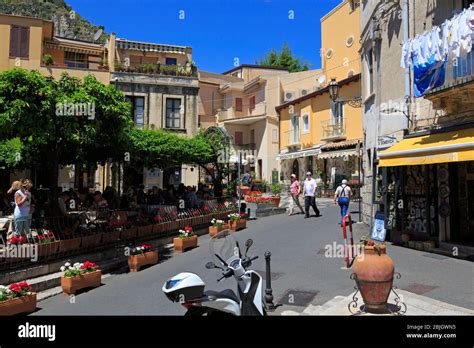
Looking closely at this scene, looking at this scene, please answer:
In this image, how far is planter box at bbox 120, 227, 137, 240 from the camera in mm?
12456

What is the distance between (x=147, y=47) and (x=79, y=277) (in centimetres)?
2427

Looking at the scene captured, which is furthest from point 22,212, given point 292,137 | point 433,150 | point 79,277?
point 292,137

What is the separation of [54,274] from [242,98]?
33.3 m

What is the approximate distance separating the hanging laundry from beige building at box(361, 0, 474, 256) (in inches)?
7.0

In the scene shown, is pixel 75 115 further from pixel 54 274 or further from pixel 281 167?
pixel 281 167

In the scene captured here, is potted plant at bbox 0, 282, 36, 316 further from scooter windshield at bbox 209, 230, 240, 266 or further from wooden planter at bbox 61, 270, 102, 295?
scooter windshield at bbox 209, 230, 240, 266

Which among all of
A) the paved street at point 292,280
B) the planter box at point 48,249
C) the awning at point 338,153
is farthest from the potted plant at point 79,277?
the awning at point 338,153

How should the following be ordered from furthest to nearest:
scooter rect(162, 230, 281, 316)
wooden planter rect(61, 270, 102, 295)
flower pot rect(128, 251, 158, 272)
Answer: flower pot rect(128, 251, 158, 272), wooden planter rect(61, 270, 102, 295), scooter rect(162, 230, 281, 316)

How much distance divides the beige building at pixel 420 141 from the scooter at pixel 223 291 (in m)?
5.79

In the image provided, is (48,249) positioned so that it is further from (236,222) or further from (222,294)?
(236,222)

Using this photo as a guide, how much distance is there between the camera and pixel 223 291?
5.10 metres

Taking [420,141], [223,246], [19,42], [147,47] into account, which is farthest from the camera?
[147,47]

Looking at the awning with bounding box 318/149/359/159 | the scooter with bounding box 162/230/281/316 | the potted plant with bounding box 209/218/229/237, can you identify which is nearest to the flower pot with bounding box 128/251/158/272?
the potted plant with bounding box 209/218/229/237

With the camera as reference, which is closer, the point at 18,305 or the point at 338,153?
the point at 18,305
